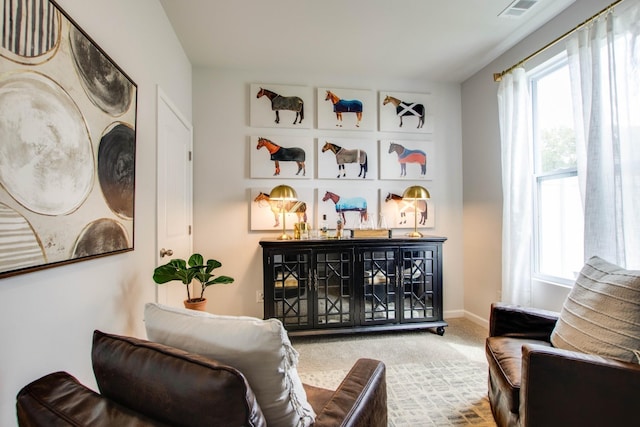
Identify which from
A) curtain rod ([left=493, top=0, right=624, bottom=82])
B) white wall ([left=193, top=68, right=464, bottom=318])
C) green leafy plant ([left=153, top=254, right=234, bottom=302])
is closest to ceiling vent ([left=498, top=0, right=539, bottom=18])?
curtain rod ([left=493, top=0, right=624, bottom=82])

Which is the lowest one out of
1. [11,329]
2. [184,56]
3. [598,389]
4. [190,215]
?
[598,389]

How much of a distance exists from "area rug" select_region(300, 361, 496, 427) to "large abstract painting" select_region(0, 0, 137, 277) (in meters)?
1.74

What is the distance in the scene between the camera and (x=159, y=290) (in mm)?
2082

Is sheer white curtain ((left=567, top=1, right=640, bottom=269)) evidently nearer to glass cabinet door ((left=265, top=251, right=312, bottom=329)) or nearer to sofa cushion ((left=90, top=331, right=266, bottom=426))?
glass cabinet door ((left=265, top=251, right=312, bottom=329))

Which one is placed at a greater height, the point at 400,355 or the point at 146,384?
the point at 146,384

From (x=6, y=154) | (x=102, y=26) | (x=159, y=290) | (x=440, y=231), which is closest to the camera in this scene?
(x=6, y=154)

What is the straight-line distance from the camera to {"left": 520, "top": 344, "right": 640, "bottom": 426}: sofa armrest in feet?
3.68

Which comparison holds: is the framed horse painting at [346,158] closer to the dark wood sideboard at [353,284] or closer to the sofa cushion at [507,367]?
the dark wood sideboard at [353,284]

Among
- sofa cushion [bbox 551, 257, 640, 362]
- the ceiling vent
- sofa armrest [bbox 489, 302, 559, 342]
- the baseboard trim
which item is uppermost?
the ceiling vent

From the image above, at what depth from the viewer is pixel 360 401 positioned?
39.2 inches

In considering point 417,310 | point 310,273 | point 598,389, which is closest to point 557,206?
point 417,310

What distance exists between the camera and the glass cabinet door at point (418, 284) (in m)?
2.87

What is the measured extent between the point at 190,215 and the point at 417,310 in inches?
97.1

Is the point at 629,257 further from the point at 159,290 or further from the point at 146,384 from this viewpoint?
the point at 159,290
